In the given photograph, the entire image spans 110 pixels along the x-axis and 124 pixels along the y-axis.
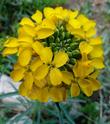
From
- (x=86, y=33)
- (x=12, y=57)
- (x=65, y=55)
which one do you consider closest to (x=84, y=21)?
(x=86, y=33)

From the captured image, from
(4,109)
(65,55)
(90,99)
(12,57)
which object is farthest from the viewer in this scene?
(90,99)

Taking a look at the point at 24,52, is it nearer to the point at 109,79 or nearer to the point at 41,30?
the point at 41,30

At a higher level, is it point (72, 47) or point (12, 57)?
point (12, 57)

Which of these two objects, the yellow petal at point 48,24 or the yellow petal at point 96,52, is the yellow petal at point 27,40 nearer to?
the yellow petal at point 48,24

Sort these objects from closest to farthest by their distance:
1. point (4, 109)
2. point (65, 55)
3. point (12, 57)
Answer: point (65, 55) → point (12, 57) → point (4, 109)

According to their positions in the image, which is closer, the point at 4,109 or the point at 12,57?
the point at 12,57

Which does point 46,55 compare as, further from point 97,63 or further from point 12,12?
point 12,12

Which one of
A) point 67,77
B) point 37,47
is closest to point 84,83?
point 67,77

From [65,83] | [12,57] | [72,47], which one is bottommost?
[65,83]
